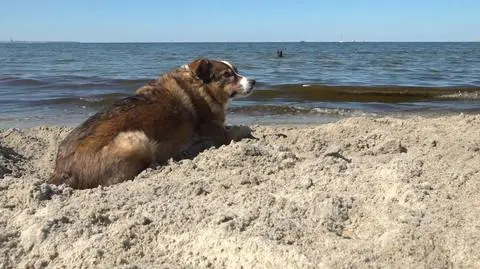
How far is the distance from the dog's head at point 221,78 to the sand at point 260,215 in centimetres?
160

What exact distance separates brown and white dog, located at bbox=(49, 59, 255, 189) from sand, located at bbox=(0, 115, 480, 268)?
0.29m

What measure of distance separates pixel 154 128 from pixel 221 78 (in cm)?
150

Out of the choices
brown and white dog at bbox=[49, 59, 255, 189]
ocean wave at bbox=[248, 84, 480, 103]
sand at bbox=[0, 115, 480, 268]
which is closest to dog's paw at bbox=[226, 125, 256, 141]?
brown and white dog at bbox=[49, 59, 255, 189]

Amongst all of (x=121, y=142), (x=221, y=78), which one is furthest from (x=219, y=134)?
(x=121, y=142)

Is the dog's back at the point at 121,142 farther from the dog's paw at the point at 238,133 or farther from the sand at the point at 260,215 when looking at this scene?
the dog's paw at the point at 238,133

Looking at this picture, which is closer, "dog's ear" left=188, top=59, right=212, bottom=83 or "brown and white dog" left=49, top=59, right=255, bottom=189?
"brown and white dog" left=49, top=59, right=255, bottom=189

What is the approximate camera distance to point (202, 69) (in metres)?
6.41

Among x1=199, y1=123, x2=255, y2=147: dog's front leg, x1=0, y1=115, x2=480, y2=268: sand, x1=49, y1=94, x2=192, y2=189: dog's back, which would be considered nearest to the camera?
x1=0, y1=115, x2=480, y2=268: sand

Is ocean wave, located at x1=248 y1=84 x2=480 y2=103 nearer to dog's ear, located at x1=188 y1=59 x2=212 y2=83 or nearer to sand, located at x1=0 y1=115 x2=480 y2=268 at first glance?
dog's ear, located at x1=188 y1=59 x2=212 y2=83

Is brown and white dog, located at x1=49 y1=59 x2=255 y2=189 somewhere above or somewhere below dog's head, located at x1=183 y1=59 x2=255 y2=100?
below

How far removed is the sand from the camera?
2.94 m

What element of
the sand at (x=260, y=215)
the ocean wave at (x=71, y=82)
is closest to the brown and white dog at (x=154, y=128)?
the sand at (x=260, y=215)

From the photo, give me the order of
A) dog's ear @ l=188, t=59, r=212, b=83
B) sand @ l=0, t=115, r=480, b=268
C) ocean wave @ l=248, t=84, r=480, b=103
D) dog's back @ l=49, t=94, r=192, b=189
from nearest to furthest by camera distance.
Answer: sand @ l=0, t=115, r=480, b=268, dog's back @ l=49, t=94, r=192, b=189, dog's ear @ l=188, t=59, r=212, b=83, ocean wave @ l=248, t=84, r=480, b=103

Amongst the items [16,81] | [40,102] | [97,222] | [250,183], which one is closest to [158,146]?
[250,183]
